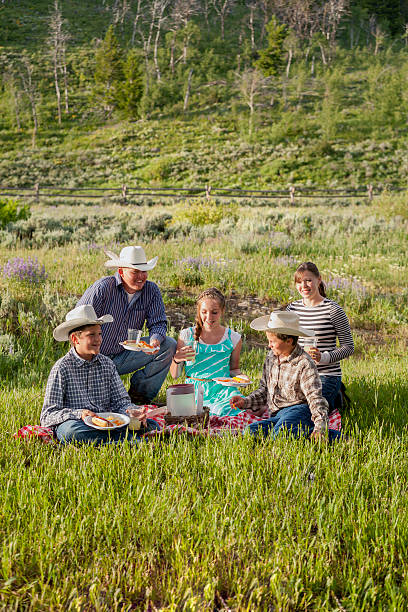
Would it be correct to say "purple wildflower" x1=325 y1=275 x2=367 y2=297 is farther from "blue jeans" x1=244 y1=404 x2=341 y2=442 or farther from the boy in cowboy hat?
the boy in cowboy hat

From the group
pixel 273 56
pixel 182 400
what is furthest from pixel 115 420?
pixel 273 56

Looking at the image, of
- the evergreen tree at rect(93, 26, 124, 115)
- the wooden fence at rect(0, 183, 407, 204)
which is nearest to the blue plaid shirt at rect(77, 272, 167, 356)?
the wooden fence at rect(0, 183, 407, 204)

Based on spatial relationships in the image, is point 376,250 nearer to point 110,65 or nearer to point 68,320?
point 68,320

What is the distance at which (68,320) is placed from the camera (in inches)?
174

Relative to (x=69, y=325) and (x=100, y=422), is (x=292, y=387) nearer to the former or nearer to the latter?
(x=100, y=422)

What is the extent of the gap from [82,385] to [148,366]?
4.37ft

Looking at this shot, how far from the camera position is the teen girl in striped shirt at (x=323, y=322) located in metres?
5.28

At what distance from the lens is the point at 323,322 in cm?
549

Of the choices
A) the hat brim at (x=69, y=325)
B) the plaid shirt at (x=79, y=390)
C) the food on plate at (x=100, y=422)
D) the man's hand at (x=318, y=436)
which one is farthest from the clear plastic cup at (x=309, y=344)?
the food on plate at (x=100, y=422)

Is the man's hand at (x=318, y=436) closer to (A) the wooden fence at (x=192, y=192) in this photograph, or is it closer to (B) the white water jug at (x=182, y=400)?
(B) the white water jug at (x=182, y=400)

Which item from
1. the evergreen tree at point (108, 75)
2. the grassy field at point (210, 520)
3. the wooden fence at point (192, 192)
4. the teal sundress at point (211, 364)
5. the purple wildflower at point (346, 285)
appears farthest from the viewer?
the evergreen tree at point (108, 75)

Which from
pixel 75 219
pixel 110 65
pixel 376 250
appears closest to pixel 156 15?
pixel 110 65

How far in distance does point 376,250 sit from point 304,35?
84.9 meters

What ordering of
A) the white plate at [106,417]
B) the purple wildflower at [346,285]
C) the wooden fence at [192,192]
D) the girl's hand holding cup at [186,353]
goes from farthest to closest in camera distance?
the wooden fence at [192,192] → the purple wildflower at [346,285] → the girl's hand holding cup at [186,353] → the white plate at [106,417]
